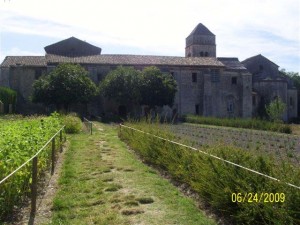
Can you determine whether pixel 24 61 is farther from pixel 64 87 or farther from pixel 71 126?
→ pixel 71 126

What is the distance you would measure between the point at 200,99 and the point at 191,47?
1307cm

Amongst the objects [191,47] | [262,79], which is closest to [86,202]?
[262,79]

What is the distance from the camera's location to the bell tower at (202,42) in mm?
55344

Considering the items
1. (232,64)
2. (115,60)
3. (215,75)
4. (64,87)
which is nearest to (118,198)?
(64,87)

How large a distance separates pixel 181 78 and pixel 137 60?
5576 mm

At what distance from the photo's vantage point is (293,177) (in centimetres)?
450

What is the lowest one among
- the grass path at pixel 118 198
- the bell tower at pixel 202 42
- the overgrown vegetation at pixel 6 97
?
the grass path at pixel 118 198

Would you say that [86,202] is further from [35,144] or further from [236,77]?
[236,77]

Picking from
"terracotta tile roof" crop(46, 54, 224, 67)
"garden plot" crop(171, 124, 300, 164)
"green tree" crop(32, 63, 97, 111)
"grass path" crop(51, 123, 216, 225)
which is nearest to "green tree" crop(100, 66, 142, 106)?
"green tree" crop(32, 63, 97, 111)

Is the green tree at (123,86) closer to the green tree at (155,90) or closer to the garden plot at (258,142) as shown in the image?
the green tree at (155,90)

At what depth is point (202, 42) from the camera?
5547 cm
